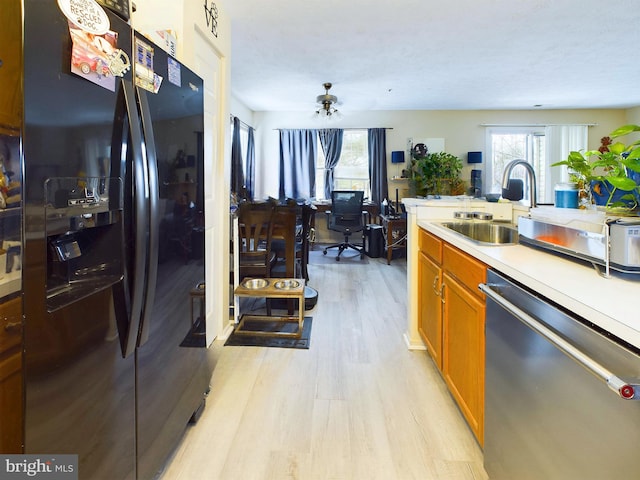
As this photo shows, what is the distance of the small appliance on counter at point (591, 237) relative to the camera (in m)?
0.88

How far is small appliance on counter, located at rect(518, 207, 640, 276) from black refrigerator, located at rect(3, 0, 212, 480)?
123cm

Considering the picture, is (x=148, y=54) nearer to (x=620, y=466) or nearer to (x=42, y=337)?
(x=42, y=337)

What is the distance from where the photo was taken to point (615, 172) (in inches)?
46.0

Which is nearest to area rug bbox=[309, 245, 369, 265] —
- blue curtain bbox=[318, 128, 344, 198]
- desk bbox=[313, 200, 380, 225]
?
desk bbox=[313, 200, 380, 225]

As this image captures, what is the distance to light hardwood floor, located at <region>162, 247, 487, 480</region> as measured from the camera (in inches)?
52.9

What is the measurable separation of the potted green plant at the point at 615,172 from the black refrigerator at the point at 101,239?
1.40 metres

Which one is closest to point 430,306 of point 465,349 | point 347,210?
point 465,349

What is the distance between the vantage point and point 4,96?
684 millimetres

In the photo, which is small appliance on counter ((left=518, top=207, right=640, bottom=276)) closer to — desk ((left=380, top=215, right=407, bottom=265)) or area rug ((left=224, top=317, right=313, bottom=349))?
area rug ((left=224, top=317, right=313, bottom=349))

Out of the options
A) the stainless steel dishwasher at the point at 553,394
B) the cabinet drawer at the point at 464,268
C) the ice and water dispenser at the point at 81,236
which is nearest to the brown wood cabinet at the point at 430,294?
the cabinet drawer at the point at 464,268

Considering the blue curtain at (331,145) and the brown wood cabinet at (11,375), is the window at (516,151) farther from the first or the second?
the brown wood cabinet at (11,375)

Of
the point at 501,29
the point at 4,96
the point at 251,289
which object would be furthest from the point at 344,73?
the point at 4,96

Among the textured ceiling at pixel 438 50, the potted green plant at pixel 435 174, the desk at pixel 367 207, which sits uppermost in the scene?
the textured ceiling at pixel 438 50

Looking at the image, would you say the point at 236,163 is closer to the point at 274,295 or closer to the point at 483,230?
the point at 274,295
